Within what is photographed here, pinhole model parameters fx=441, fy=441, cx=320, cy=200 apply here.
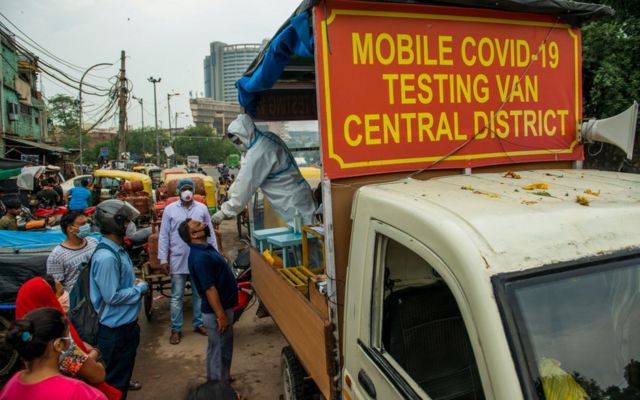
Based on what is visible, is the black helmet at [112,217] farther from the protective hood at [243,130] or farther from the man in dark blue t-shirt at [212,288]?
the protective hood at [243,130]

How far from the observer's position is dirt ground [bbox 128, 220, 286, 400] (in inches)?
172

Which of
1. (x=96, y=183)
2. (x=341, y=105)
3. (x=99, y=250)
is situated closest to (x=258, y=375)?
(x=99, y=250)

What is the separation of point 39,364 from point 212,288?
1655 mm

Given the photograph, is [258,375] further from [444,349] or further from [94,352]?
[444,349]

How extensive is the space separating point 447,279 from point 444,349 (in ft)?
2.77

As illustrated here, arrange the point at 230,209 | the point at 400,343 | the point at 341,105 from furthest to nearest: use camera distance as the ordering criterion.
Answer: the point at 230,209 < the point at 341,105 < the point at 400,343

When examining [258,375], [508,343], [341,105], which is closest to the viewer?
[508,343]

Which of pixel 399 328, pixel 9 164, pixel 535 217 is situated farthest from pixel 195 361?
pixel 9 164

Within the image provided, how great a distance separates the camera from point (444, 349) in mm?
2182

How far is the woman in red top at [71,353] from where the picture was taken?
2.24 m

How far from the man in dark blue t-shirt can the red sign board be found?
1.64 metres

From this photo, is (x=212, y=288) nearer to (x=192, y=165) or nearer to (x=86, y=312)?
(x=86, y=312)

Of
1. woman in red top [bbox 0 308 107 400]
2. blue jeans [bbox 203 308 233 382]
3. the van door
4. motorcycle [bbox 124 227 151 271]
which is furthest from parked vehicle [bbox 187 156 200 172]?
the van door

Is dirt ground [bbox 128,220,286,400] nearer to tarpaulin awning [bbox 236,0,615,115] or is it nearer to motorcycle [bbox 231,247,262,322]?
motorcycle [bbox 231,247,262,322]
